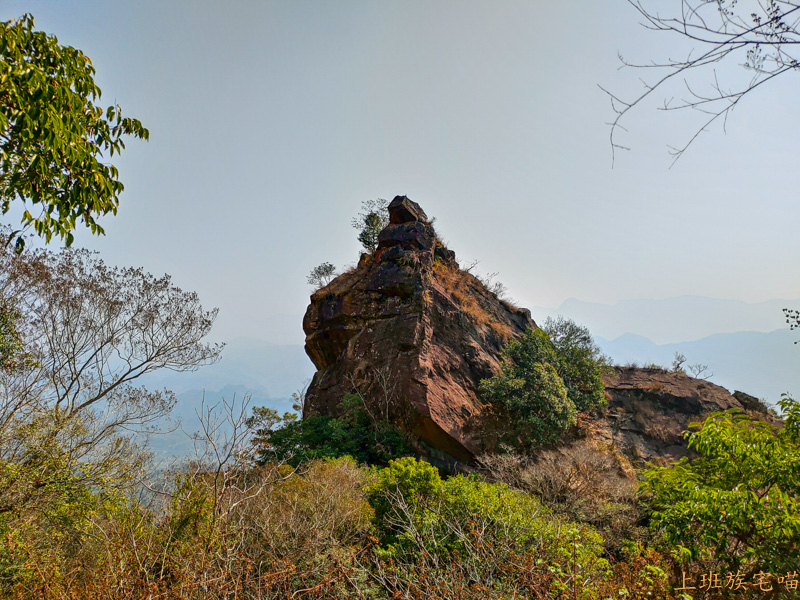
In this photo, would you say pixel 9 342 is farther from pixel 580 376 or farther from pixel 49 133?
pixel 580 376

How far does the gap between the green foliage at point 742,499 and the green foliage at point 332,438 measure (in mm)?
8063

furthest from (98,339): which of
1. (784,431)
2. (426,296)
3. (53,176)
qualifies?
(784,431)

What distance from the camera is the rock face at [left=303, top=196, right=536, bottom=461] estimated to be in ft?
40.4

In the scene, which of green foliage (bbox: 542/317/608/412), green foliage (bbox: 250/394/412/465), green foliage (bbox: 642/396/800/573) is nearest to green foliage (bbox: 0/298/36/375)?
green foliage (bbox: 250/394/412/465)

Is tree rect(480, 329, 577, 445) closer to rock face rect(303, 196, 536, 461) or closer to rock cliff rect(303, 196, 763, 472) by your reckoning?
rock cliff rect(303, 196, 763, 472)

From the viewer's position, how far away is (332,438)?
12.3m

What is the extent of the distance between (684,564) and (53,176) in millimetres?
8060

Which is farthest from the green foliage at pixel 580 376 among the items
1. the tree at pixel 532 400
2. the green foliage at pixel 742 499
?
the green foliage at pixel 742 499

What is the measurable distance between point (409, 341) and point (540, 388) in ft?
16.3

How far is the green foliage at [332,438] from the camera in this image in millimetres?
11816

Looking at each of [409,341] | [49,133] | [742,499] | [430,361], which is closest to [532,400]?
[430,361]

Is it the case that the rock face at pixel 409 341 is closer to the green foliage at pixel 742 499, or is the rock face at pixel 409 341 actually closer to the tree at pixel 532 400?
the tree at pixel 532 400

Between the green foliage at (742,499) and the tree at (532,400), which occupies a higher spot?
the tree at (532,400)

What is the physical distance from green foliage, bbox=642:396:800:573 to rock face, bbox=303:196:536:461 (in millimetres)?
7421
